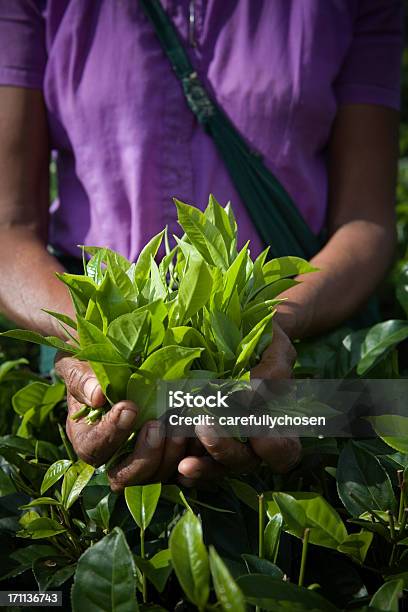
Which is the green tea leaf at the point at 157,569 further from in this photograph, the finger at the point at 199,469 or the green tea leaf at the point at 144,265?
the green tea leaf at the point at 144,265

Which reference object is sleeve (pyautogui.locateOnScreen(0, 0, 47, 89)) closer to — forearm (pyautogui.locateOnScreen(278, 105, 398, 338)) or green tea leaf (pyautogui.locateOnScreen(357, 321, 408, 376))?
forearm (pyautogui.locateOnScreen(278, 105, 398, 338))

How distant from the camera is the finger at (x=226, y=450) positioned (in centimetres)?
70

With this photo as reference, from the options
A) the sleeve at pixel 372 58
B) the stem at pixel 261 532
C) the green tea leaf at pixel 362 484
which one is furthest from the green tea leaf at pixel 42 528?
the sleeve at pixel 372 58

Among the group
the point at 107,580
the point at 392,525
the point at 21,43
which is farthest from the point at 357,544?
the point at 21,43

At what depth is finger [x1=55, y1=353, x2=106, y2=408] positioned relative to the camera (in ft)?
2.37

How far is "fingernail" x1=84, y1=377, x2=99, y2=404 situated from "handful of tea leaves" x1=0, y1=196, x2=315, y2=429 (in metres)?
0.02

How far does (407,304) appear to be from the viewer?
1.04 meters

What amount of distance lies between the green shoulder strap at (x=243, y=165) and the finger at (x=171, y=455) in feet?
1.98

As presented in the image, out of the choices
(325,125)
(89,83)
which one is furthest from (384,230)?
(89,83)

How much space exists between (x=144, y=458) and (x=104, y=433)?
5cm

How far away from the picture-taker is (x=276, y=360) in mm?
784

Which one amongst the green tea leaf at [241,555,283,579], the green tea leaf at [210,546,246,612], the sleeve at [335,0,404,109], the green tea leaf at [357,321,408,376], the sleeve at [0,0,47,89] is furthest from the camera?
the sleeve at [335,0,404,109]

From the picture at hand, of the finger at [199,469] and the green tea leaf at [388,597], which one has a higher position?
the finger at [199,469]

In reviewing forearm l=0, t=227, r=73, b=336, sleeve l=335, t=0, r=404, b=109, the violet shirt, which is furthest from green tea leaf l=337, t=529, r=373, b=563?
sleeve l=335, t=0, r=404, b=109
